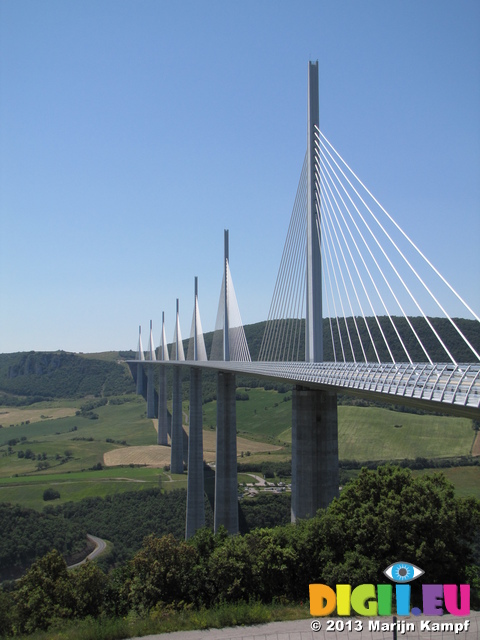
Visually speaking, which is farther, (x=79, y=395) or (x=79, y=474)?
(x=79, y=395)

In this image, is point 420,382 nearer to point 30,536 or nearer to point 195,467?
point 30,536

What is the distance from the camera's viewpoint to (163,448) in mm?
74625

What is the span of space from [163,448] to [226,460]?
3796 centimetres

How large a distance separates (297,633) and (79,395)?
436 feet

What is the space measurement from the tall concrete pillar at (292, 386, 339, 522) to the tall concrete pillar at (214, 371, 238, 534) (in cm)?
1367

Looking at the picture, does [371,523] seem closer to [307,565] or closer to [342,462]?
[307,565]

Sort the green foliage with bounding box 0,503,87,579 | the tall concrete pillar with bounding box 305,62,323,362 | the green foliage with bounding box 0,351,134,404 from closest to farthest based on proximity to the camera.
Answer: the tall concrete pillar with bounding box 305,62,323,362 → the green foliage with bounding box 0,503,87,579 → the green foliage with bounding box 0,351,134,404

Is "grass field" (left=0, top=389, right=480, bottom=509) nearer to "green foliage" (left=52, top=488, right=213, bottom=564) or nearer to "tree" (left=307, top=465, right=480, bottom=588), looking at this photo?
"green foliage" (left=52, top=488, right=213, bottom=564)

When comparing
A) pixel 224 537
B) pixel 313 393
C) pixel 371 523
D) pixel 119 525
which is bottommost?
pixel 119 525

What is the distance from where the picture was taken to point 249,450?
221 feet

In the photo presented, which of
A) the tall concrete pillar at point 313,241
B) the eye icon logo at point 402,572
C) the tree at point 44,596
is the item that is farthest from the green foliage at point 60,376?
the eye icon logo at point 402,572

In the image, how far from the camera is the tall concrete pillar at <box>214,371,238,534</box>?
3744 centimetres


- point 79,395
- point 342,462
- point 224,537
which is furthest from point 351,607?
point 79,395

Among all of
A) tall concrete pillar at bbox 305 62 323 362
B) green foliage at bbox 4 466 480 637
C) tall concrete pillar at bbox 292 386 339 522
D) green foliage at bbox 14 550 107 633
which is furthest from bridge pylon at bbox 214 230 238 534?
green foliage at bbox 14 550 107 633
